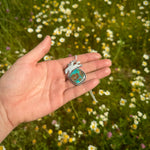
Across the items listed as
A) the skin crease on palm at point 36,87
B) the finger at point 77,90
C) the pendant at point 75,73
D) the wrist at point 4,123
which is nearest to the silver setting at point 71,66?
the pendant at point 75,73

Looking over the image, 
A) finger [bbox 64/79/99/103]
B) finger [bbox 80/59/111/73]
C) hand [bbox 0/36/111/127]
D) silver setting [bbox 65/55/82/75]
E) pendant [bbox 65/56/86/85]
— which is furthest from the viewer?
finger [bbox 80/59/111/73]

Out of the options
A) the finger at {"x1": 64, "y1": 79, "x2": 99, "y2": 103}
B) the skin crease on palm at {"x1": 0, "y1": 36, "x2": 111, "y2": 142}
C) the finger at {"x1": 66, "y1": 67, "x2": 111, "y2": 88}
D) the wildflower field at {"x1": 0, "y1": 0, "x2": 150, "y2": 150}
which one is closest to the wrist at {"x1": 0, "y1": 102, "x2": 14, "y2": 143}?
the skin crease on palm at {"x1": 0, "y1": 36, "x2": 111, "y2": 142}

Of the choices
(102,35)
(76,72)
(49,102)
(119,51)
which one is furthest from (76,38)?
(49,102)

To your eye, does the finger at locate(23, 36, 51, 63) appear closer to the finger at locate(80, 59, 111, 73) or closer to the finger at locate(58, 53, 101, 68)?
the finger at locate(58, 53, 101, 68)

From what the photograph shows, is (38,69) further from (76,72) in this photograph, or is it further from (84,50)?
(84,50)

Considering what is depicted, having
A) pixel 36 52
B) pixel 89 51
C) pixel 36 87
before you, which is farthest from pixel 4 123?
pixel 89 51

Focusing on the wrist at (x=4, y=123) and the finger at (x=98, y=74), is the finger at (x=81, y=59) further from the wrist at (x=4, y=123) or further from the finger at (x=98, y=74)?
the wrist at (x=4, y=123)

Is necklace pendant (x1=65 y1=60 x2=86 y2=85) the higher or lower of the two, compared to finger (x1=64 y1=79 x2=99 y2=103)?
higher
